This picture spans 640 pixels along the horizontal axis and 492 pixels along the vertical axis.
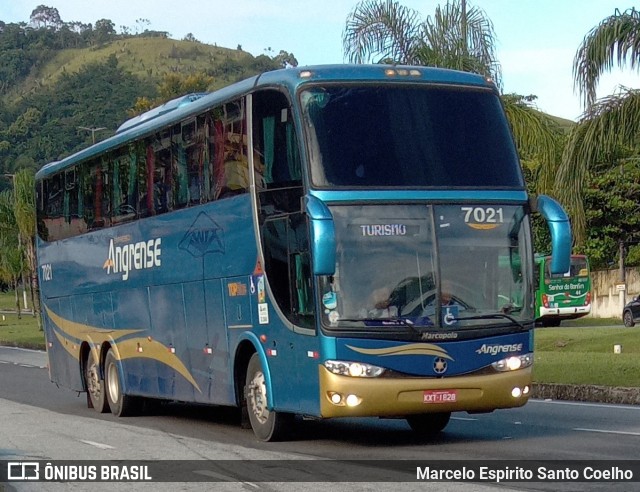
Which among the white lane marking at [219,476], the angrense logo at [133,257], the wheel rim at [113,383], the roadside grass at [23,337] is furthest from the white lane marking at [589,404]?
the roadside grass at [23,337]

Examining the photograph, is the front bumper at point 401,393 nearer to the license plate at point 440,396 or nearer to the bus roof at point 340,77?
the license plate at point 440,396

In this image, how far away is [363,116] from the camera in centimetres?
1365

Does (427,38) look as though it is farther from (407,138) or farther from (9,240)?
(9,240)

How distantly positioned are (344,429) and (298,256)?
3619mm

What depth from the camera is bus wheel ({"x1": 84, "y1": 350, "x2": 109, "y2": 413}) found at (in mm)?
21266

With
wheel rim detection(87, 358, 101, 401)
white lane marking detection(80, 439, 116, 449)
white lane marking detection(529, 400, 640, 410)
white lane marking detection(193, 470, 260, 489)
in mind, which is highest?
wheel rim detection(87, 358, 101, 401)

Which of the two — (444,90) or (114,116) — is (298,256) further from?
(114,116)

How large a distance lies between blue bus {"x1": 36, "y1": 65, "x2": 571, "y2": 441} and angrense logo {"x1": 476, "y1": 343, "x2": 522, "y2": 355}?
0.04 feet

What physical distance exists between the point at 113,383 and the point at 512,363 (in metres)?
8.98

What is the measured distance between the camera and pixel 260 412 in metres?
14.8

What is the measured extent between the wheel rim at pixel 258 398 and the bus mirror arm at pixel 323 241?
7.58 ft

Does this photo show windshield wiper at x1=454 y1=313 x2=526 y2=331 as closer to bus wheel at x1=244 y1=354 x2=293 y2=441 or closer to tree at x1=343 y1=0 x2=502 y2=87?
→ bus wheel at x1=244 y1=354 x2=293 y2=441


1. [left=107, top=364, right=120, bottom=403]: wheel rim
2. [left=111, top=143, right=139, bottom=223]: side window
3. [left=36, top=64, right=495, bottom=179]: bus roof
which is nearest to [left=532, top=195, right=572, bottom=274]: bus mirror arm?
[left=36, top=64, right=495, bottom=179]: bus roof

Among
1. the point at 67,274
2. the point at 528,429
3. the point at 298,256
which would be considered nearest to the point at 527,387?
the point at 528,429
